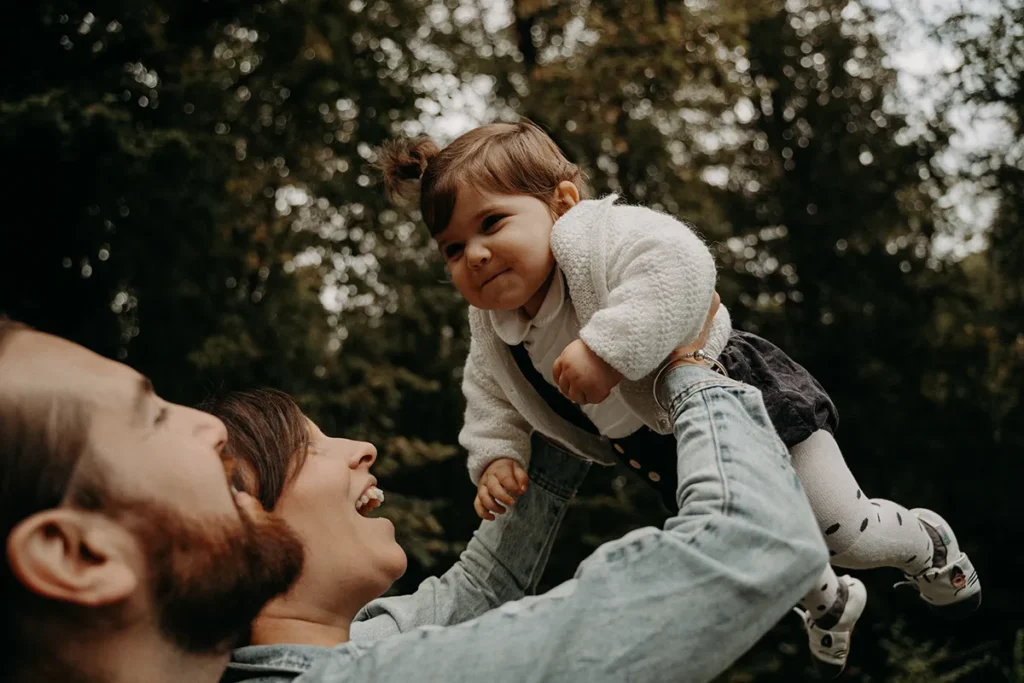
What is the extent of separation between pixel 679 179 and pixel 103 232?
19.5ft

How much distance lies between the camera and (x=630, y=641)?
3.64 feet

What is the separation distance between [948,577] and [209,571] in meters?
1.47

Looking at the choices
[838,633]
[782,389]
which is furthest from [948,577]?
[782,389]

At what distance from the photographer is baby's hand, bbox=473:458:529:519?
1881mm

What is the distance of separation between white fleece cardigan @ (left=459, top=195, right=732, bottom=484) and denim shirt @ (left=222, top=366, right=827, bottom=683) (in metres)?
0.30

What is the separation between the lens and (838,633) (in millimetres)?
1856

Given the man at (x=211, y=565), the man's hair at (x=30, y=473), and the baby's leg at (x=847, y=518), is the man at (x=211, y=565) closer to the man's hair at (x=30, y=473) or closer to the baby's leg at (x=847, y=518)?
the man's hair at (x=30, y=473)

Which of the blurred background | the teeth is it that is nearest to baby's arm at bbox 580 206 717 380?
the teeth

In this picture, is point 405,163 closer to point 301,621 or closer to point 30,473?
point 301,621

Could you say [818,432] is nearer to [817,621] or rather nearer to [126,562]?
[817,621]

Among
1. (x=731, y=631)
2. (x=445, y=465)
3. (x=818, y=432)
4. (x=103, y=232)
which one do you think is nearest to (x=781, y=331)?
(x=445, y=465)

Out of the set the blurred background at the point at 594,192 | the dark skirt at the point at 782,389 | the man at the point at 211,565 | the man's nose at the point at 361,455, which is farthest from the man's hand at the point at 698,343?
the blurred background at the point at 594,192

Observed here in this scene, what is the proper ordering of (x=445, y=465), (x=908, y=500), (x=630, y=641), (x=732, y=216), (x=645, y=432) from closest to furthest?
(x=630, y=641), (x=645, y=432), (x=908, y=500), (x=445, y=465), (x=732, y=216)

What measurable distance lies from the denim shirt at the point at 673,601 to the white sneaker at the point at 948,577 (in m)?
0.93
